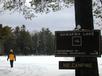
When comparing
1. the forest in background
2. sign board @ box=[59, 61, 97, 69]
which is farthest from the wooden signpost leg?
the forest in background

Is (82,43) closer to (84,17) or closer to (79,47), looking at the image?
(79,47)

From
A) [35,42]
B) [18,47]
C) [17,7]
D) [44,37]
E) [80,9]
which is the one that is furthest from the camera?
[44,37]

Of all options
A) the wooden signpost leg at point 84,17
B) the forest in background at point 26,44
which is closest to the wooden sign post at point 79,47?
the wooden signpost leg at point 84,17

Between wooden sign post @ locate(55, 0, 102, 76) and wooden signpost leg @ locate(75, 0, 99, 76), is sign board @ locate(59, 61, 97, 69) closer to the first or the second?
wooden sign post @ locate(55, 0, 102, 76)

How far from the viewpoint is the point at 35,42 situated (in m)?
156

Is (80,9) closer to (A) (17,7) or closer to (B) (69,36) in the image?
(B) (69,36)

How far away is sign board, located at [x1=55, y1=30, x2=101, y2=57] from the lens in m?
11.9

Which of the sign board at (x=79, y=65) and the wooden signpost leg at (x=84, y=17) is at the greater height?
the wooden signpost leg at (x=84, y=17)

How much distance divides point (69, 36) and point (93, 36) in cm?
68

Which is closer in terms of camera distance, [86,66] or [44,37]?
[86,66]

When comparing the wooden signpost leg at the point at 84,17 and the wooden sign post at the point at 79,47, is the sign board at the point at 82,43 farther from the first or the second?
the wooden signpost leg at the point at 84,17

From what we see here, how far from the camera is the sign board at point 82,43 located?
39.0 ft

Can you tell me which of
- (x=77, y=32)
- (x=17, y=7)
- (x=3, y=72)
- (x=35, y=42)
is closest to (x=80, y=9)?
(x=77, y=32)

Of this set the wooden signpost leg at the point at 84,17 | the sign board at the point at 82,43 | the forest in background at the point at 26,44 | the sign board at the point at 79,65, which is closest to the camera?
the sign board at the point at 82,43
